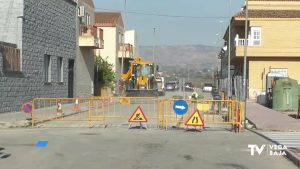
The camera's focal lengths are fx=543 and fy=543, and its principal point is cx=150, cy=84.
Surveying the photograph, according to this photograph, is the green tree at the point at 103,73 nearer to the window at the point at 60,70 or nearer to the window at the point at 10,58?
the window at the point at 60,70

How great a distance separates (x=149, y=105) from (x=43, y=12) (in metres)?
11.6

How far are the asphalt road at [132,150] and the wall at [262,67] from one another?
108 feet

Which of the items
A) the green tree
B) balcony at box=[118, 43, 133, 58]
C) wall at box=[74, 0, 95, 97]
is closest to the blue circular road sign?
wall at box=[74, 0, 95, 97]

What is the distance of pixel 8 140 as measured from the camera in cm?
1747

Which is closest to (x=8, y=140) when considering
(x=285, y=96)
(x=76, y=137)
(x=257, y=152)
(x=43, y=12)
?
(x=76, y=137)

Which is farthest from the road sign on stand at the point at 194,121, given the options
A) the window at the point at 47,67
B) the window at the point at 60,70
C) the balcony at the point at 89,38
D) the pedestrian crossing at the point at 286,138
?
the balcony at the point at 89,38

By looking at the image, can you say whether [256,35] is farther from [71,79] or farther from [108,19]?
[108,19]

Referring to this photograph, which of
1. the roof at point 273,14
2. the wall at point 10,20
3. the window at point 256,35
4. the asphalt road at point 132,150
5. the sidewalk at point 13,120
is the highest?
the roof at point 273,14

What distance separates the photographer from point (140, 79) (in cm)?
5053

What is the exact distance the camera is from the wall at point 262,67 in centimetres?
5269

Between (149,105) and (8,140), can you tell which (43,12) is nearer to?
(149,105)

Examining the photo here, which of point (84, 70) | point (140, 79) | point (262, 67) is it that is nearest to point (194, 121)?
point (84, 70)

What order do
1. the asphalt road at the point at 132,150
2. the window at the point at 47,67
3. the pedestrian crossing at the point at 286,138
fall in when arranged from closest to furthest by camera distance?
1. the asphalt road at the point at 132,150
2. the pedestrian crossing at the point at 286,138
3. the window at the point at 47,67

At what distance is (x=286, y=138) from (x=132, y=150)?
6204mm
